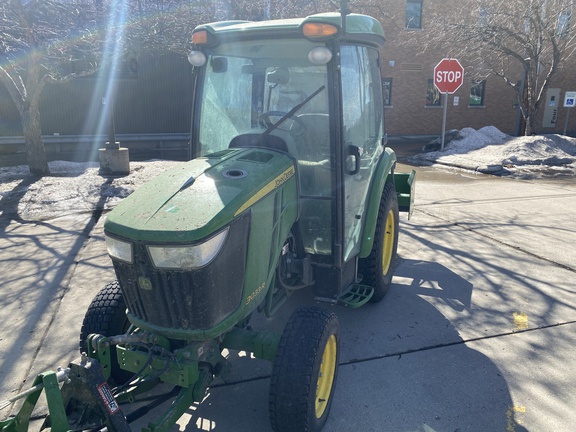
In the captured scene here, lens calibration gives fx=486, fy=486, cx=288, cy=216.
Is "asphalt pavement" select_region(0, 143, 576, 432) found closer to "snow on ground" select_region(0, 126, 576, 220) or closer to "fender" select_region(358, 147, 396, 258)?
"fender" select_region(358, 147, 396, 258)

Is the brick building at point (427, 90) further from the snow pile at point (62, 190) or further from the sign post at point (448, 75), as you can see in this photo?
the snow pile at point (62, 190)

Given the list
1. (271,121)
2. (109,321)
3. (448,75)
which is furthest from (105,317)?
(448,75)

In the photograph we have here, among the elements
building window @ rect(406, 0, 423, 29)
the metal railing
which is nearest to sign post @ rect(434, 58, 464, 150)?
building window @ rect(406, 0, 423, 29)

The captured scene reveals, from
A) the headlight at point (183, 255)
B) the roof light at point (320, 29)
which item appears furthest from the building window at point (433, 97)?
the headlight at point (183, 255)

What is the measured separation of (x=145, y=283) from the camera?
8.24ft

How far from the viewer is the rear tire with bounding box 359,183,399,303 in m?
4.35

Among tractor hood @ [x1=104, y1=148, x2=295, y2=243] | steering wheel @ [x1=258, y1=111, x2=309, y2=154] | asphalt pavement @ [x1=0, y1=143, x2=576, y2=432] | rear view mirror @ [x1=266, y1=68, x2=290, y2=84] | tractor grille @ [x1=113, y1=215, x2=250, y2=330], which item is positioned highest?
rear view mirror @ [x1=266, y1=68, x2=290, y2=84]

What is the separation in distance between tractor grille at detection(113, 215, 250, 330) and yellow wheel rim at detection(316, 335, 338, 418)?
0.74 meters

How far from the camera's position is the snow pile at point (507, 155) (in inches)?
504

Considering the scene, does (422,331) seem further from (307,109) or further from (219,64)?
(219,64)

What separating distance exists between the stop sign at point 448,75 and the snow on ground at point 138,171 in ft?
6.79

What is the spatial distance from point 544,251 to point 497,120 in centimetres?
1911

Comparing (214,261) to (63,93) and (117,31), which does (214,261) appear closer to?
(117,31)

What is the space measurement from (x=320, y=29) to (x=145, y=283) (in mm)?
1850
